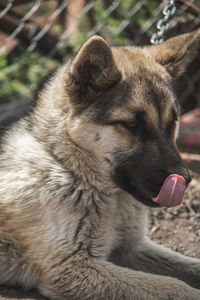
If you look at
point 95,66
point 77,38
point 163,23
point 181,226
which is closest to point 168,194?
point 95,66

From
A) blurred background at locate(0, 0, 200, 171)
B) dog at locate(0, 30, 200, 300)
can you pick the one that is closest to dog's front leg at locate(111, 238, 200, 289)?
dog at locate(0, 30, 200, 300)

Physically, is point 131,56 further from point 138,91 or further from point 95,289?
point 95,289

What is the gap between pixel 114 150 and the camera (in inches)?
126

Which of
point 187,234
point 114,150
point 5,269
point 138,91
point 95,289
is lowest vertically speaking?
point 187,234

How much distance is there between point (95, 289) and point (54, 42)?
5197 millimetres

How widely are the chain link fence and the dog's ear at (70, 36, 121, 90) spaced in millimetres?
3088

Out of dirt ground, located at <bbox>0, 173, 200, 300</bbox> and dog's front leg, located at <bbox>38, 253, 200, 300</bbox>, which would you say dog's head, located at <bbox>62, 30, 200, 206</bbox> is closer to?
dog's front leg, located at <bbox>38, 253, 200, 300</bbox>

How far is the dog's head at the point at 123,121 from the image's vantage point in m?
3.10

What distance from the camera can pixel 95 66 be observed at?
3.15m

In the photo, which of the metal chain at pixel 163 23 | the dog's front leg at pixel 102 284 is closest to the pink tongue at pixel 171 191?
the dog's front leg at pixel 102 284

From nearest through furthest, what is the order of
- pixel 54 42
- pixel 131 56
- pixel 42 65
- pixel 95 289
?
pixel 95 289 < pixel 131 56 < pixel 54 42 < pixel 42 65

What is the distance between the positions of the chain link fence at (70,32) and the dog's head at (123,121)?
10.0ft

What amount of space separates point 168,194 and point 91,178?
582mm

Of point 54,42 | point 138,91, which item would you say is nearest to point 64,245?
point 138,91
